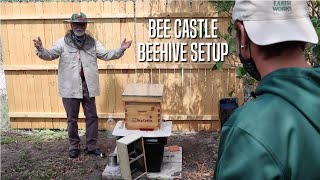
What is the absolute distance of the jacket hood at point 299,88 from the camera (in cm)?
108

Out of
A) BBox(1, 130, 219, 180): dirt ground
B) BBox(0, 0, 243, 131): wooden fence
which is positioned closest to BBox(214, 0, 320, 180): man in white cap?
BBox(1, 130, 219, 180): dirt ground

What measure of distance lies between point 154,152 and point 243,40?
150 inches

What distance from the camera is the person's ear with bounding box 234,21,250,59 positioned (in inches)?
49.5

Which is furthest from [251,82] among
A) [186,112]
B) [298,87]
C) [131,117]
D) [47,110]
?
[47,110]

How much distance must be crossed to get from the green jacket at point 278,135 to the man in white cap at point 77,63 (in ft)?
14.6

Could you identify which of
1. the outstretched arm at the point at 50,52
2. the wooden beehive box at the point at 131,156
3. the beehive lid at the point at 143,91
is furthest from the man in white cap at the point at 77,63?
the wooden beehive box at the point at 131,156

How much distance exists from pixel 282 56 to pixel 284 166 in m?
0.36

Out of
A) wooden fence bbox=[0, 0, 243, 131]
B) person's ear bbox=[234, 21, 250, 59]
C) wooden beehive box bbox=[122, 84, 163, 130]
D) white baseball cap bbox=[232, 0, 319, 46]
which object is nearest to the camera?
white baseball cap bbox=[232, 0, 319, 46]

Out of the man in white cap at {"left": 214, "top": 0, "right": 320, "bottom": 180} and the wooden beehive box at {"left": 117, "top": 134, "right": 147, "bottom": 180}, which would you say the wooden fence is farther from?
the man in white cap at {"left": 214, "top": 0, "right": 320, "bottom": 180}

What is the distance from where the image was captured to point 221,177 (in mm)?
1095

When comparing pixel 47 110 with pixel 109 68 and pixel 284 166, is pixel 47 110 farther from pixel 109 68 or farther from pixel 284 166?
pixel 284 166

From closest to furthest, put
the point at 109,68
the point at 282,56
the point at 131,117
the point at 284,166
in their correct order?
1. the point at 284,166
2. the point at 282,56
3. the point at 131,117
4. the point at 109,68

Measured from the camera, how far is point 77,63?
214 inches

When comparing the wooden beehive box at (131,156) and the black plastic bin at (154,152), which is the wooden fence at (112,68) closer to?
the black plastic bin at (154,152)
